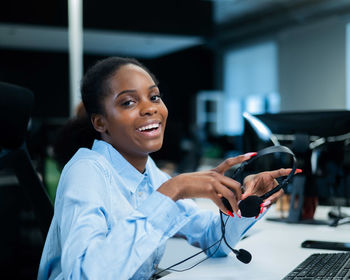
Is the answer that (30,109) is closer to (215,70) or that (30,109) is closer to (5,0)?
(5,0)

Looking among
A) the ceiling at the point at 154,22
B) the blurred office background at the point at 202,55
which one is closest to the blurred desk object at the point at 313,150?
the blurred office background at the point at 202,55

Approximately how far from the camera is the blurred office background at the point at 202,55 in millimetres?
6577

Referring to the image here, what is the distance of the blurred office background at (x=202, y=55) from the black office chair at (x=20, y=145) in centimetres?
251

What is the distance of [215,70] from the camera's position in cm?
1103

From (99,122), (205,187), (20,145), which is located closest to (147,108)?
(99,122)

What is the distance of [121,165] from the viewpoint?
1.13 m

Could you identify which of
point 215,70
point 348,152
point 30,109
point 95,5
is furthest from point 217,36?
point 30,109

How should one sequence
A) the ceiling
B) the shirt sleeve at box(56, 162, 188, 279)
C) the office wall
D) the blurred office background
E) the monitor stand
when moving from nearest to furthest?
the shirt sleeve at box(56, 162, 188, 279) → the monitor stand → the blurred office background → the ceiling → the office wall

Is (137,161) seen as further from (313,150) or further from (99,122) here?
(313,150)

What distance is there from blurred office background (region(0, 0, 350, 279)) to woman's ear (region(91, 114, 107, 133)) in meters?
2.74

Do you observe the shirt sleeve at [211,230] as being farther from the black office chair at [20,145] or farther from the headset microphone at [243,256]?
the black office chair at [20,145]

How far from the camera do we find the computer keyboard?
3.23 feet

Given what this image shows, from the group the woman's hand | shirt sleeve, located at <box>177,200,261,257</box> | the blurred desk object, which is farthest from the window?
the woman's hand

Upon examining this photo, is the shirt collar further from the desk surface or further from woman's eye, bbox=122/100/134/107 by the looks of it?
the desk surface
